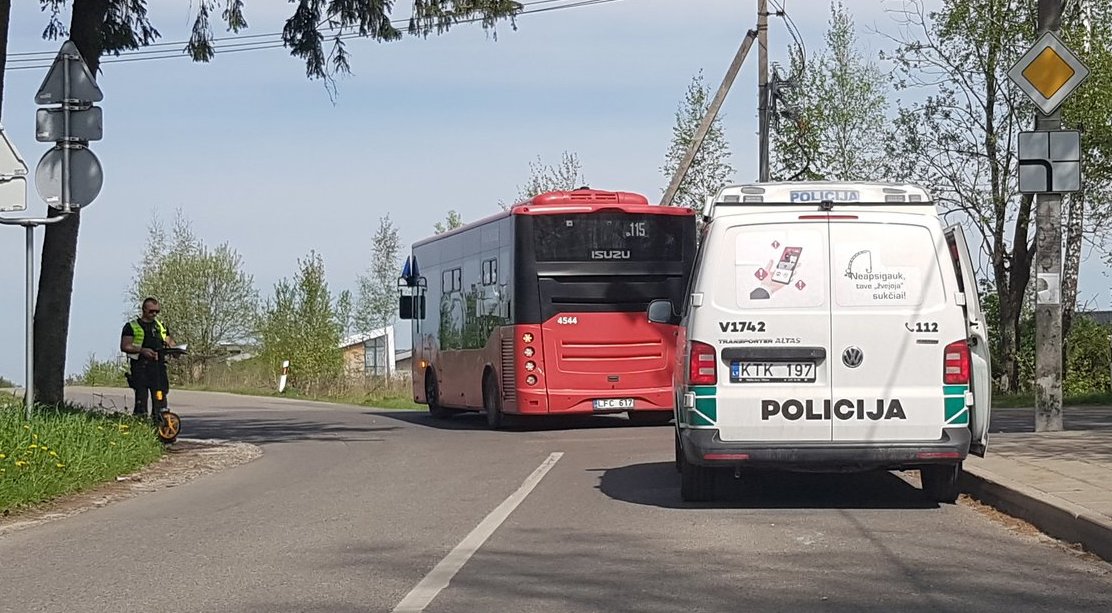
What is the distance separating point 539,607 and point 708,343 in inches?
151

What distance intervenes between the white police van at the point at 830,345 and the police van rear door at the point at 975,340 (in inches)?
5.5

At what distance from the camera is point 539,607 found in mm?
7273

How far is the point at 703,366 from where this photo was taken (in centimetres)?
1076

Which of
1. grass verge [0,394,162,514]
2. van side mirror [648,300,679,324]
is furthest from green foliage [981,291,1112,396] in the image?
grass verge [0,394,162,514]

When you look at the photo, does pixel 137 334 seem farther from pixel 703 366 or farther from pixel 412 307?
pixel 412 307

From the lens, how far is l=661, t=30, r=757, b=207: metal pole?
29766 millimetres

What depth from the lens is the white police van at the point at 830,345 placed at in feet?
35.0

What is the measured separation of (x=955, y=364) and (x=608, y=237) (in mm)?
11268

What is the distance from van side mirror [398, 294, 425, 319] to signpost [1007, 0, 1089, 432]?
1411 centimetres

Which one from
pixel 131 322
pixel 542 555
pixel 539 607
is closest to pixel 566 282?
pixel 131 322

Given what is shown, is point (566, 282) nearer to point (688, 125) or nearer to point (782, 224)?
point (782, 224)

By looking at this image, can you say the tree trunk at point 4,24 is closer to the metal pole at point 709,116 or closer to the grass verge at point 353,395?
the metal pole at point 709,116

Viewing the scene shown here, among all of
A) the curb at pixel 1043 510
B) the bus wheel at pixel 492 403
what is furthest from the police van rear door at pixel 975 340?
the bus wheel at pixel 492 403

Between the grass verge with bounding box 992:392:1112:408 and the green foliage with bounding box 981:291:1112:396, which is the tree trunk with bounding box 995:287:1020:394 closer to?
the green foliage with bounding box 981:291:1112:396
